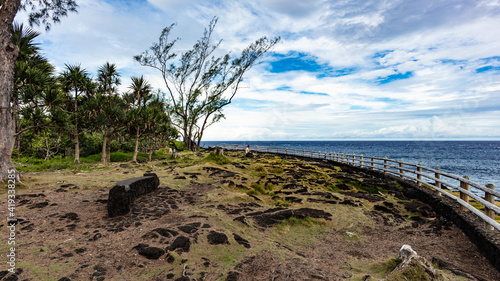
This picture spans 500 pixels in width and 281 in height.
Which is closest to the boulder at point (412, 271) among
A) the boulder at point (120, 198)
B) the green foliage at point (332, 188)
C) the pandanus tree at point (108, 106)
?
the boulder at point (120, 198)

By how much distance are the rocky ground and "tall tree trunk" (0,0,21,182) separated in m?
1.19

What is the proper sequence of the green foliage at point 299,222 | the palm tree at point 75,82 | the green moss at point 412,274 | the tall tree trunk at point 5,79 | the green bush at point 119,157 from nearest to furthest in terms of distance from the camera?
the green moss at point 412,274 < the green foliage at point 299,222 < the tall tree trunk at point 5,79 < the palm tree at point 75,82 < the green bush at point 119,157

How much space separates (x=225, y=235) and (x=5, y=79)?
32.3 feet

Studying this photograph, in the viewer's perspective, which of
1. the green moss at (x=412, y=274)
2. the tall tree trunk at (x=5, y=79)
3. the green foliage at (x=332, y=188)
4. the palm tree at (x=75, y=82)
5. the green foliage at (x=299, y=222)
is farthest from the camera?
the palm tree at (x=75, y=82)

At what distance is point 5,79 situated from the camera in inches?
328

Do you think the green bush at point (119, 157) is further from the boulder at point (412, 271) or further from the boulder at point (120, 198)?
the boulder at point (412, 271)

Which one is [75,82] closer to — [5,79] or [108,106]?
[108,106]

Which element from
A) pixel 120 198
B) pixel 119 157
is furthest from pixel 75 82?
pixel 120 198

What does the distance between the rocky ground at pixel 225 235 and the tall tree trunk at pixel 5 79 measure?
1.19 m

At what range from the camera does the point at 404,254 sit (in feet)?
12.1

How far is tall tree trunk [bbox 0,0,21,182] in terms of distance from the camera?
26.9 feet

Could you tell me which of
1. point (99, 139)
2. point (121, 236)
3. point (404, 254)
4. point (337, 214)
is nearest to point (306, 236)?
point (337, 214)

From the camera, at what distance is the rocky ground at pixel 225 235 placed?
155 inches

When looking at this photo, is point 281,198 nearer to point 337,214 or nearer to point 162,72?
point 337,214
